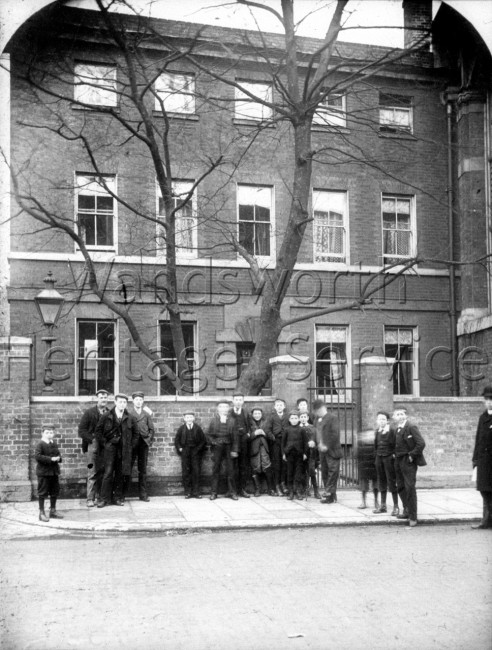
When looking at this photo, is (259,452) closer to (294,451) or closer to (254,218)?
(294,451)

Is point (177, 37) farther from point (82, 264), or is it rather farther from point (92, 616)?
point (92, 616)

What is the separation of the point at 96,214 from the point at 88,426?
7629mm

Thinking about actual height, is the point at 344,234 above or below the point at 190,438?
above

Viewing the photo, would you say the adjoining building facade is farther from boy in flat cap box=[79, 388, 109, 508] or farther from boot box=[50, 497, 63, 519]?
boot box=[50, 497, 63, 519]

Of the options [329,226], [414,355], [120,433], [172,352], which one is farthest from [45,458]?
[414,355]

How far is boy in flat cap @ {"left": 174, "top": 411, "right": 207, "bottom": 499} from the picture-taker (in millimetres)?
13680

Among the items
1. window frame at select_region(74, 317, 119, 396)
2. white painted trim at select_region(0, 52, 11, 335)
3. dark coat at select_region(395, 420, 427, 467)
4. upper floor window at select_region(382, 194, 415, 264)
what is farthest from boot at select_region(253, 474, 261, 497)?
upper floor window at select_region(382, 194, 415, 264)

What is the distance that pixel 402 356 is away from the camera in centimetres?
2094

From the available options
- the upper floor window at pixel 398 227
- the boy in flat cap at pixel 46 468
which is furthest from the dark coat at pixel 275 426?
the upper floor window at pixel 398 227

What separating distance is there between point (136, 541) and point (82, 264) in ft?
33.0

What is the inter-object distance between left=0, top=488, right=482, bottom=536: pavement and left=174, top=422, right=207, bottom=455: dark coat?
912 millimetres

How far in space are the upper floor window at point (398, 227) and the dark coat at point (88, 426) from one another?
10733mm

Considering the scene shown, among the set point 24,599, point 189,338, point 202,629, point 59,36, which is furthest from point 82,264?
point 202,629

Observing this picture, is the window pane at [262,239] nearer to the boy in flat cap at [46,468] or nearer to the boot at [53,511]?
the boy in flat cap at [46,468]
